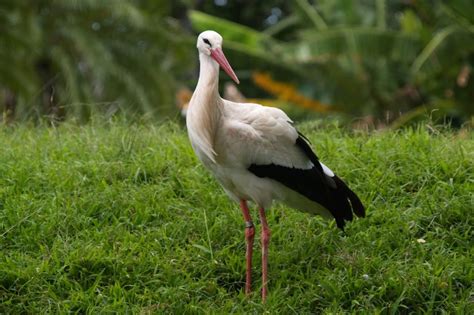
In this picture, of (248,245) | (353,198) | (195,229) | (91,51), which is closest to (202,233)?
(195,229)

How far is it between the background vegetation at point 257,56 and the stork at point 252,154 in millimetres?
7348

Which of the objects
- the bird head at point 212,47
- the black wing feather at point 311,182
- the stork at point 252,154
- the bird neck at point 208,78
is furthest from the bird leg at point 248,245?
the bird head at point 212,47

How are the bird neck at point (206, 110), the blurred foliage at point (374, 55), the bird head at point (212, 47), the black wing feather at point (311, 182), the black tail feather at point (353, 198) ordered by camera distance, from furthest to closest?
the blurred foliage at point (374, 55) < the black tail feather at point (353, 198) < the black wing feather at point (311, 182) < the bird head at point (212, 47) < the bird neck at point (206, 110)

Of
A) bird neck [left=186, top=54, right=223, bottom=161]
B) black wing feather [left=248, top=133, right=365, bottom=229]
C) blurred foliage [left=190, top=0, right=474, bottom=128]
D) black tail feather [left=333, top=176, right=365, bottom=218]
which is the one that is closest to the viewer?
bird neck [left=186, top=54, right=223, bottom=161]

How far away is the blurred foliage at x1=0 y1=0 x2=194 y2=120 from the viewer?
13.8m

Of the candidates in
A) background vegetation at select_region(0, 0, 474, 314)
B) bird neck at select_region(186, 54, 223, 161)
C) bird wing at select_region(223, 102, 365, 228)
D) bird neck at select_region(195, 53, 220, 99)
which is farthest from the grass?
bird neck at select_region(195, 53, 220, 99)

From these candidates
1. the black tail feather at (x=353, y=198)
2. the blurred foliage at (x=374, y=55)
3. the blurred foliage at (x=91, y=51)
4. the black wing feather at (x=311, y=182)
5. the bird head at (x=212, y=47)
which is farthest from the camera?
the blurred foliage at (x=374, y=55)

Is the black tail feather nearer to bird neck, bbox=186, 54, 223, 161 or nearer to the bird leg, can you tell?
the bird leg

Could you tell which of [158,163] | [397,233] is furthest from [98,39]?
[397,233]

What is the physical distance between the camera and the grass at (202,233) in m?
5.14

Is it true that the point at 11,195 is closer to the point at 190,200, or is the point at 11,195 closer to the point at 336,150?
the point at 190,200

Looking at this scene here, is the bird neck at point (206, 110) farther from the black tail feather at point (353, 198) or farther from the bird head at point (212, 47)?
the black tail feather at point (353, 198)

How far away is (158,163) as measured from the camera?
22.4 ft

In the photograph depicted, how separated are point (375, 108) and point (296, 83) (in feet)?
5.26
